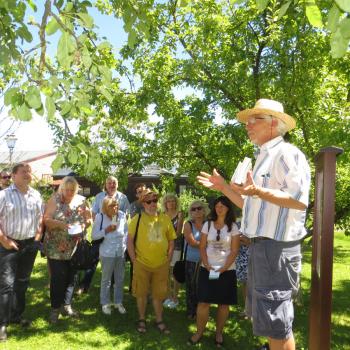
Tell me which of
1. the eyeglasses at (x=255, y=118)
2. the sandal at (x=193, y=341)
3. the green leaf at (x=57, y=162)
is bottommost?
the sandal at (x=193, y=341)

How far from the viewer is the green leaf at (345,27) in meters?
1.67

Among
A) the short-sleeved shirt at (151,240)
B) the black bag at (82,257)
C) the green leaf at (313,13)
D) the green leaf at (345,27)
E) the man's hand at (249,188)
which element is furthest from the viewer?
the black bag at (82,257)

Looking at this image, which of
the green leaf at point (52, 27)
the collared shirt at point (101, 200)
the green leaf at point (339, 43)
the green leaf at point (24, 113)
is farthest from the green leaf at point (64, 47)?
the collared shirt at point (101, 200)

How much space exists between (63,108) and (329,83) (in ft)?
17.3

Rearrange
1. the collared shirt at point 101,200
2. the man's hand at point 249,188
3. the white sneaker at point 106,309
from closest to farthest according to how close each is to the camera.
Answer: the man's hand at point 249,188 < the white sneaker at point 106,309 < the collared shirt at point 101,200

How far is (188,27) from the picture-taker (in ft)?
24.9

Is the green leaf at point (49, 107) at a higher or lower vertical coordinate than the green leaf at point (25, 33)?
lower

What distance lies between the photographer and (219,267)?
5.36 meters

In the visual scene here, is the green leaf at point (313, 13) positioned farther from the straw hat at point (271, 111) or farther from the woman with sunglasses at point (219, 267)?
the woman with sunglasses at point (219, 267)

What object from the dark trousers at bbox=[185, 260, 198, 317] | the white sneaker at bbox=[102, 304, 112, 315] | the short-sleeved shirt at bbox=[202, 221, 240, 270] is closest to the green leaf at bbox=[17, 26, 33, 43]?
the short-sleeved shirt at bbox=[202, 221, 240, 270]

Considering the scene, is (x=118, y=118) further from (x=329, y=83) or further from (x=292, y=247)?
(x=292, y=247)

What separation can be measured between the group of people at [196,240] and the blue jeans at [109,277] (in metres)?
0.02

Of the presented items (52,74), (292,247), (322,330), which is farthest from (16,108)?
(322,330)

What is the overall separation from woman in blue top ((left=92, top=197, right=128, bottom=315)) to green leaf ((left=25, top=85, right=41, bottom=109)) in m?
4.48
